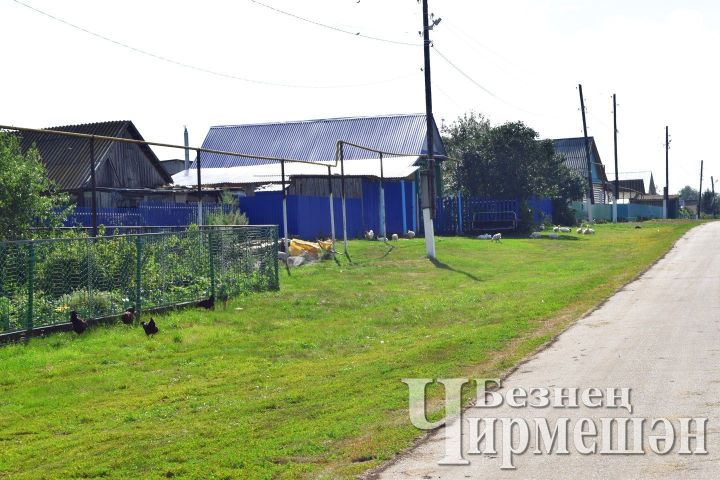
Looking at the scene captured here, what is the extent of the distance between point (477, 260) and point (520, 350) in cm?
1623

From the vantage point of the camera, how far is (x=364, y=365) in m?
11.4

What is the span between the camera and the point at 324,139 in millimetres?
50844

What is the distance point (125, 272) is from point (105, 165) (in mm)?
23304

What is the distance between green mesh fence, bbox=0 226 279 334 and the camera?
43.5 feet

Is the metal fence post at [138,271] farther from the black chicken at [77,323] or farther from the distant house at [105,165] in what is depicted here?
the distant house at [105,165]

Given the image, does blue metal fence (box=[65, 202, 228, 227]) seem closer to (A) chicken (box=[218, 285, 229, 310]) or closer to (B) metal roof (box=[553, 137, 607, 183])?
(A) chicken (box=[218, 285, 229, 310])

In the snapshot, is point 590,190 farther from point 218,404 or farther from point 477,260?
point 218,404

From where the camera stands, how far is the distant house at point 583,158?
8209 cm

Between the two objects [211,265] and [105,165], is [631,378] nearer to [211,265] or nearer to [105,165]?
[211,265]

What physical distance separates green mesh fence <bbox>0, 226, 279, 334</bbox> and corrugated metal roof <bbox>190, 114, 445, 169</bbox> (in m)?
29.1

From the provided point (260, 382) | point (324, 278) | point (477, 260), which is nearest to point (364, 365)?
point (260, 382)

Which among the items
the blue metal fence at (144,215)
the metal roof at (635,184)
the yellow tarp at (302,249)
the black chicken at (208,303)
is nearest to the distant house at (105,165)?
the blue metal fence at (144,215)

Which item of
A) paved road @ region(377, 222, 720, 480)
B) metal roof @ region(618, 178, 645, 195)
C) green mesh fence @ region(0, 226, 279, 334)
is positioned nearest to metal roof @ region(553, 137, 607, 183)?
metal roof @ region(618, 178, 645, 195)

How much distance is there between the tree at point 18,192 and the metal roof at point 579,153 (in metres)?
69.3
